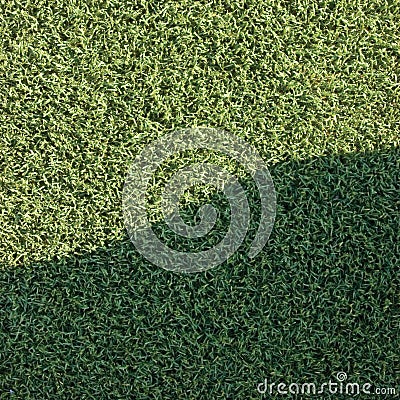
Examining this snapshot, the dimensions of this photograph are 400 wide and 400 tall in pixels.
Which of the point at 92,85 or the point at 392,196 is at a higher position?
the point at 92,85

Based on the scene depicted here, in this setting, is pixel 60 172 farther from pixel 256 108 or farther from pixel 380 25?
pixel 380 25

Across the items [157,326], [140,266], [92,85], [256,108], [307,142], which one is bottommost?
[157,326]

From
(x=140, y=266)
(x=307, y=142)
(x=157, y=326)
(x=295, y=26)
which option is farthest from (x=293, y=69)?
(x=157, y=326)

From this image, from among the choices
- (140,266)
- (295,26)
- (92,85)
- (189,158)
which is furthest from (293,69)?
(140,266)

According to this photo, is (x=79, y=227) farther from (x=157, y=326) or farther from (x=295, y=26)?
(x=295, y=26)
